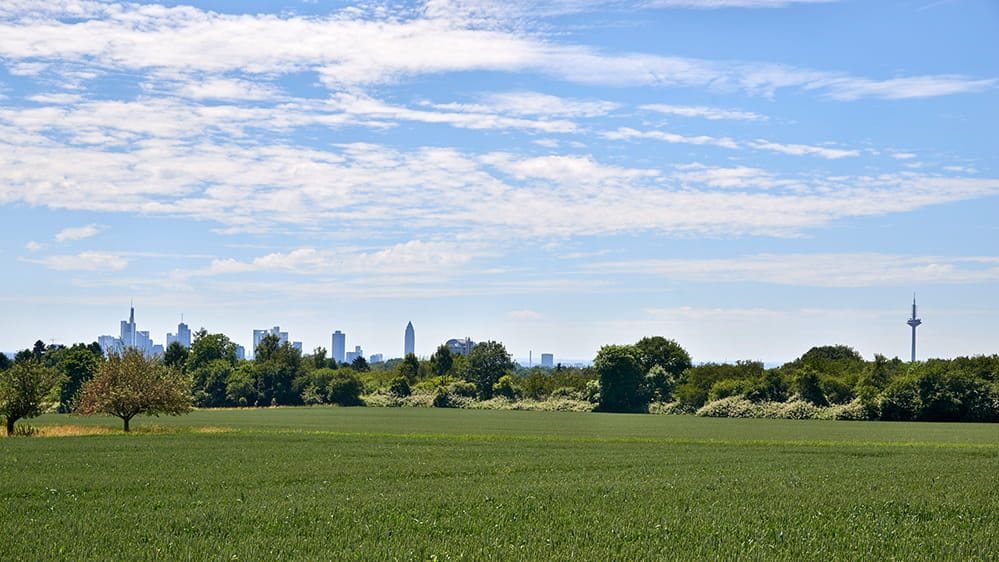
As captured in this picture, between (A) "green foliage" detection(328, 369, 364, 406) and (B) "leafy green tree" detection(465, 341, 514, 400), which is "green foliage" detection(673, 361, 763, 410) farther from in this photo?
(A) "green foliage" detection(328, 369, 364, 406)

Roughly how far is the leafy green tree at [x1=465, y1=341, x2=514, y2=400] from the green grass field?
116696 millimetres

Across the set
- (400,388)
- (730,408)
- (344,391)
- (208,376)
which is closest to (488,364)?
(400,388)

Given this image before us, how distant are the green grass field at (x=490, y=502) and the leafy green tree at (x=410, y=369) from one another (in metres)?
128

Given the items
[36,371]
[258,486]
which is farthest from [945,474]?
[36,371]

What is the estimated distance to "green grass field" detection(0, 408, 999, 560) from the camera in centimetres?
2267

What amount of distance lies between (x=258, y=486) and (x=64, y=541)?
12.8 metres

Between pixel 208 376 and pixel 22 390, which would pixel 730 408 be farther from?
pixel 208 376

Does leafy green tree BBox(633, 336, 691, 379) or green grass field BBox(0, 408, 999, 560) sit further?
leafy green tree BBox(633, 336, 691, 379)

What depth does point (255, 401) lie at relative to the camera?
164m

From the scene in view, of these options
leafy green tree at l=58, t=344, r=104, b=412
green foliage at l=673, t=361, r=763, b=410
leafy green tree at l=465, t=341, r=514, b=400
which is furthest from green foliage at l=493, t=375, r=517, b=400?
leafy green tree at l=58, t=344, r=104, b=412

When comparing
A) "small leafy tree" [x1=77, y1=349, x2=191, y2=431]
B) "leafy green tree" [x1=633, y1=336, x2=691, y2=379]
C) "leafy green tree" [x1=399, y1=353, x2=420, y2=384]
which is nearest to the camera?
"small leafy tree" [x1=77, y1=349, x2=191, y2=431]

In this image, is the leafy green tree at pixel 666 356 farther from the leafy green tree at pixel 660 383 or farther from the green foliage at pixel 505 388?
the green foliage at pixel 505 388

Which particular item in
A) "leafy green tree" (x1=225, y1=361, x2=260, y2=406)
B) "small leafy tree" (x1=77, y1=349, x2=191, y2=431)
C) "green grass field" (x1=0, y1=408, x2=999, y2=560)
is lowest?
"leafy green tree" (x1=225, y1=361, x2=260, y2=406)

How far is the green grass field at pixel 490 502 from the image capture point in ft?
74.4
